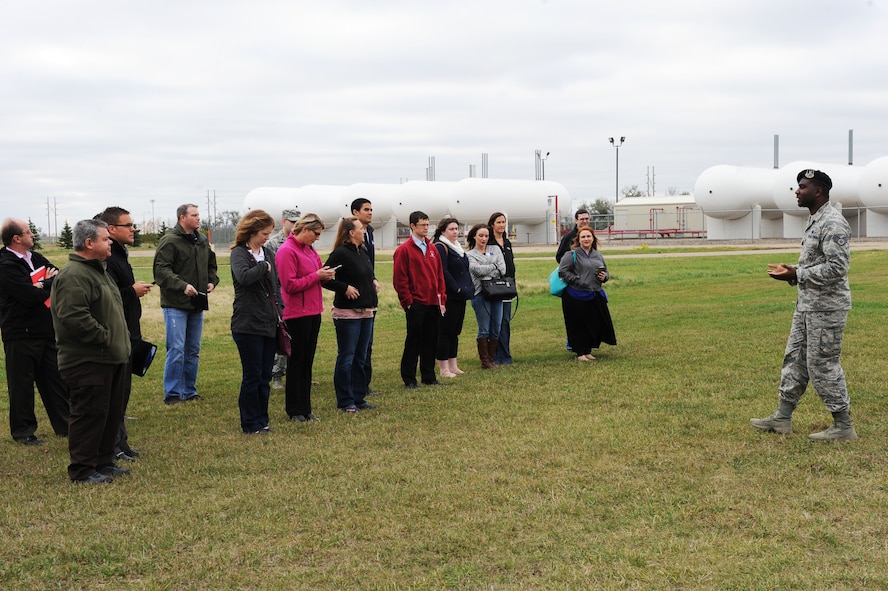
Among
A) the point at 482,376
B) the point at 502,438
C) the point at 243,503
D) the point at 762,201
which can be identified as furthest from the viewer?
the point at 762,201

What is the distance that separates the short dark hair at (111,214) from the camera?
751 cm

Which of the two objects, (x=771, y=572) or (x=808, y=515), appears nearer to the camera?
(x=771, y=572)

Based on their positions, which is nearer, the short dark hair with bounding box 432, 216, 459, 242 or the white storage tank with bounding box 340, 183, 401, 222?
the short dark hair with bounding box 432, 216, 459, 242

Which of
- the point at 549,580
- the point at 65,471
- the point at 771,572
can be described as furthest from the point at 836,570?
the point at 65,471

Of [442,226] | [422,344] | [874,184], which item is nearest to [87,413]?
[422,344]

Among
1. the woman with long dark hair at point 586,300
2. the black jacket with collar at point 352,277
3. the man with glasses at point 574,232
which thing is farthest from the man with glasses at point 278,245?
the man with glasses at point 574,232

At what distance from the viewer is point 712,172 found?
5262cm

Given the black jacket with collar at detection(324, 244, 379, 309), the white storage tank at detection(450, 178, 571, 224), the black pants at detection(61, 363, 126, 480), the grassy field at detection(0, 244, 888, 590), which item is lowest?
the grassy field at detection(0, 244, 888, 590)

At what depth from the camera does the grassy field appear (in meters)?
4.47

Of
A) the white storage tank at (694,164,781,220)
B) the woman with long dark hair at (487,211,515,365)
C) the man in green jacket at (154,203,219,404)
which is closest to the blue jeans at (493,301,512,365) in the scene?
the woman with long dark hair at (487,211,515,365)

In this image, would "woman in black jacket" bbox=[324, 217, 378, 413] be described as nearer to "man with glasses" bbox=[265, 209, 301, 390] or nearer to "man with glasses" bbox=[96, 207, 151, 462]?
"man with glasses" bbox=[265, 209, 301, 390]

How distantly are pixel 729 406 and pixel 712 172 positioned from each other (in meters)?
47.2

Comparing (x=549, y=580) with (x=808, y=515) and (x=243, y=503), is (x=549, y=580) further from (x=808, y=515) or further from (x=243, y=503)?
(x=243, y=503)

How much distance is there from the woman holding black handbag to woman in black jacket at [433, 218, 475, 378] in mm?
406
